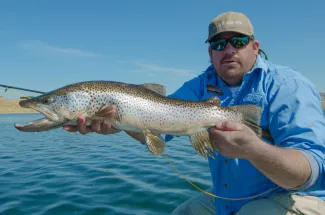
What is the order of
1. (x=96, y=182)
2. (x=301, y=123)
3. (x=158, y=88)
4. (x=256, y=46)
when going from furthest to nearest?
(x=96, y=182), (x=256, y=46), (x=158, y=88), (x=301, y=123)

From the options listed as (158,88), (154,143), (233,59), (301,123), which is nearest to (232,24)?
(233,59)

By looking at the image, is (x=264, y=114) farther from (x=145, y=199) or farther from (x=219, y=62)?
(x=145, y=199)

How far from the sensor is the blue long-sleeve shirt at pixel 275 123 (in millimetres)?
3344

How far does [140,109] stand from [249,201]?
2.08 metres

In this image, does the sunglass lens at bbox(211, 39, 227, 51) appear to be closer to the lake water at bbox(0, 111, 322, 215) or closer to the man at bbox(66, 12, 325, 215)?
the man at bbox(66, 12, 325, 215)

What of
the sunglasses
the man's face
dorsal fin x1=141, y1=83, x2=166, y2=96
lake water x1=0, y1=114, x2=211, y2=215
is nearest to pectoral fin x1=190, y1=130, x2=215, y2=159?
dorsal fin x1=141, y1=83, x2=166, y2=96

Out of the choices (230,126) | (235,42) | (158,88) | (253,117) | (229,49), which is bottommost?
(230,126)

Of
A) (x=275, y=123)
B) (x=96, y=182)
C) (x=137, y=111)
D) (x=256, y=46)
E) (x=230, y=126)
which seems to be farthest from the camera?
(x=96, y=182)

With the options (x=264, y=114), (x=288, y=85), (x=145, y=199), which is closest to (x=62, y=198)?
(x=145, y=199)

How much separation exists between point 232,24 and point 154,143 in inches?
89.3

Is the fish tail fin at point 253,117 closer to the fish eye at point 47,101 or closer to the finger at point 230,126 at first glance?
the finger at point 230,126

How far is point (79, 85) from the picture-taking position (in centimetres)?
443

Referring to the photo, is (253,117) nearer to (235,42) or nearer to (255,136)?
(255,136)

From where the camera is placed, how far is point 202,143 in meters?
4.09
